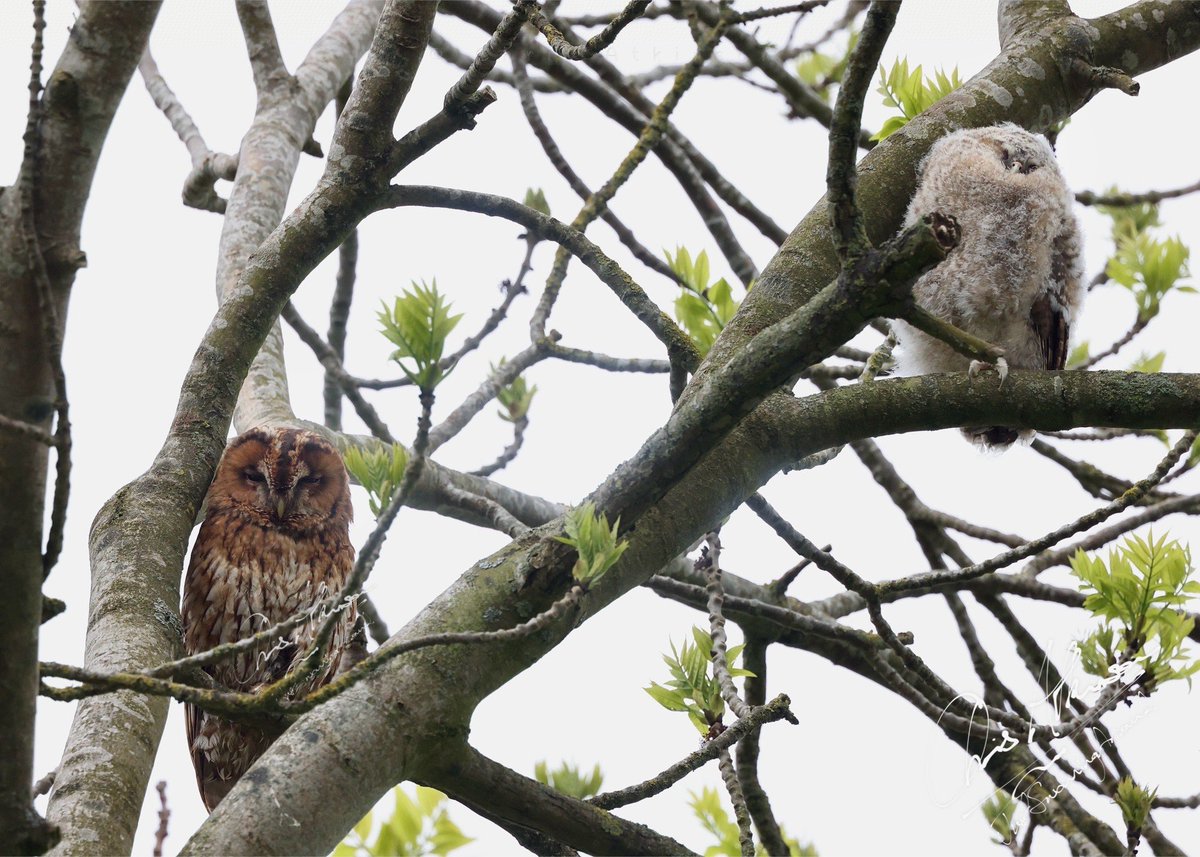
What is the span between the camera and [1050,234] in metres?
2.87

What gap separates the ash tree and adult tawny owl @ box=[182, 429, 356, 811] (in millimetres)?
278

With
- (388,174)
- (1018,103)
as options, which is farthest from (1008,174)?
(388,174)

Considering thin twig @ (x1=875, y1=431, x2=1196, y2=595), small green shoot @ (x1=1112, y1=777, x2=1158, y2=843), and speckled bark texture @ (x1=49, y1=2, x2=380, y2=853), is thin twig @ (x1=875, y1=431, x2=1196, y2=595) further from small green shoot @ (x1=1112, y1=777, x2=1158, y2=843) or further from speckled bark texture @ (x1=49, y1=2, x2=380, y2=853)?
speckled bark texture @ (x1=49, y1=2, x2=380, y2=853)

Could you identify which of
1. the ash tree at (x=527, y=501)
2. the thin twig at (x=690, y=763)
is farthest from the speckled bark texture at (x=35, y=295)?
the thin twig at (x=690, y=763)

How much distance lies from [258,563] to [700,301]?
1.50m

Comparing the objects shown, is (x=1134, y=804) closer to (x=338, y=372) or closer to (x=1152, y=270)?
(x=1152, y=270)

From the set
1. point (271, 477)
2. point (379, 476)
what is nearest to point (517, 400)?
point (271, 477)

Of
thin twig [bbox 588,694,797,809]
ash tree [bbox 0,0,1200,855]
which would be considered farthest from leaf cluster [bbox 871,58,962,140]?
thin twig [bbox 588,694,797,809]

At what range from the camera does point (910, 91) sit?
3.13m

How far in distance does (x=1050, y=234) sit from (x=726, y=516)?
4.43ft

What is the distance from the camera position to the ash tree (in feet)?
4.21

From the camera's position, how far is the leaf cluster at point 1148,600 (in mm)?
2570

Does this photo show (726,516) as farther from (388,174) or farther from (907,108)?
(907,108)

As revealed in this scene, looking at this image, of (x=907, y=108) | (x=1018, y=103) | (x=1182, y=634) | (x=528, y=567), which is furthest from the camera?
(x=907, y=108)
